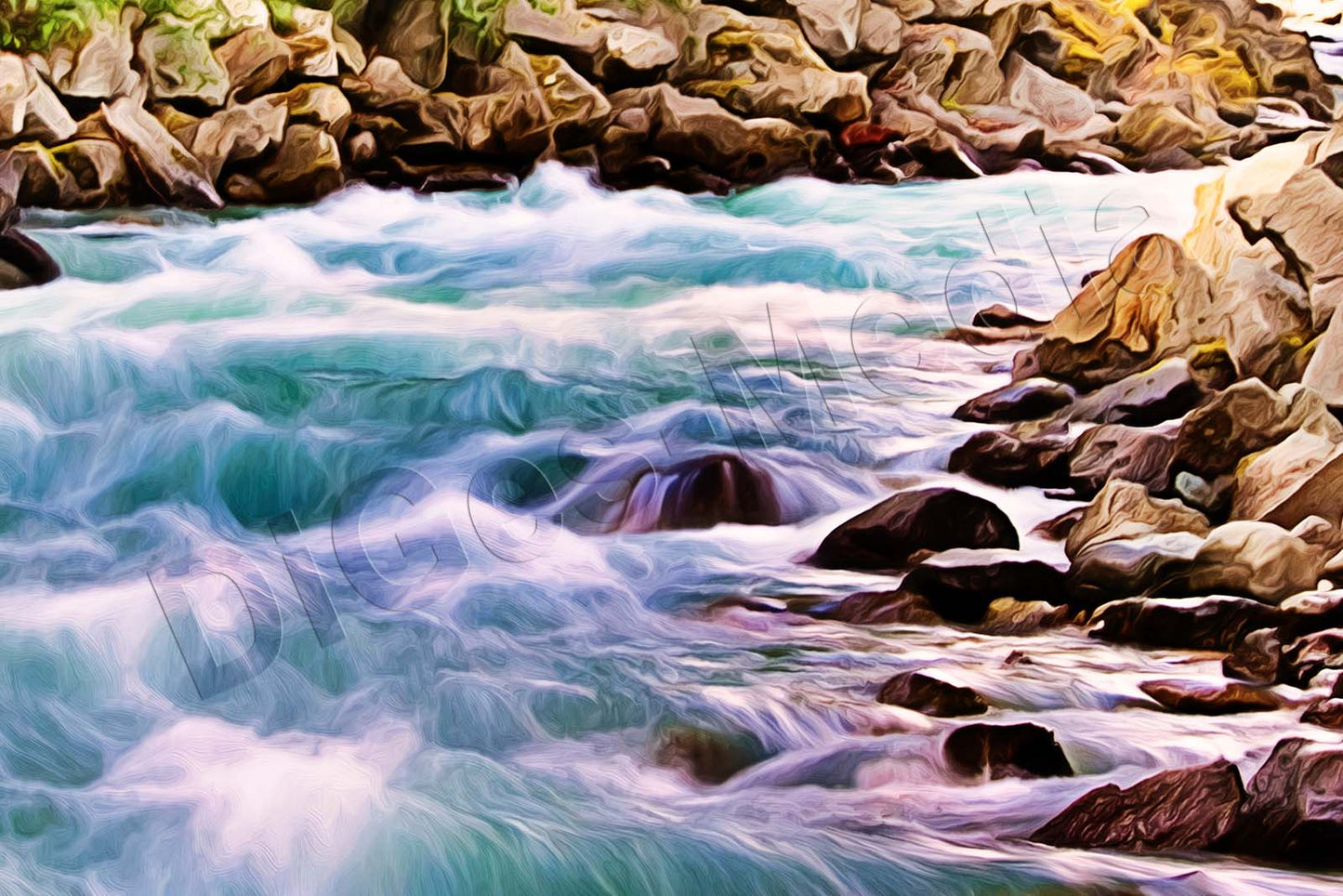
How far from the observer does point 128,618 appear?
229 centimetres

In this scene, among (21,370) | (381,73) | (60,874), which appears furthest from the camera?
(381,73)

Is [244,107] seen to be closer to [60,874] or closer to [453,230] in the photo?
[453,230]

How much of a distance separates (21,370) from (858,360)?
1899mm

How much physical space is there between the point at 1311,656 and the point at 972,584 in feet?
2.58

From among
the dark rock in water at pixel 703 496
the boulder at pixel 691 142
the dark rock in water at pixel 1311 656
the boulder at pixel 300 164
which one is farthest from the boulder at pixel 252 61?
the dark rock in water at pixel 1311 656

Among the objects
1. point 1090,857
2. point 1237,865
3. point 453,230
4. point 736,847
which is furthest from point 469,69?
point 1237,865

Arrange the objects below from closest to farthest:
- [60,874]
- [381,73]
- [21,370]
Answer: [60,874] → [21,370] → [381,73]

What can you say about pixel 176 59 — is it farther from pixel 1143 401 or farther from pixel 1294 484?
pixel 1294 484

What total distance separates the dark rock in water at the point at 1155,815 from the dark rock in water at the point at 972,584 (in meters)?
0.43

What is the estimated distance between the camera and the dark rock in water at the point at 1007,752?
226 centimetres

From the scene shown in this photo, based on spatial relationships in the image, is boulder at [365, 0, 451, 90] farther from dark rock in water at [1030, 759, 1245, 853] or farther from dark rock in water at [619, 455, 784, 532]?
dark rock in water at [1030, 759, 1245, 853]

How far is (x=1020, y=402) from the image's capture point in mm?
2518

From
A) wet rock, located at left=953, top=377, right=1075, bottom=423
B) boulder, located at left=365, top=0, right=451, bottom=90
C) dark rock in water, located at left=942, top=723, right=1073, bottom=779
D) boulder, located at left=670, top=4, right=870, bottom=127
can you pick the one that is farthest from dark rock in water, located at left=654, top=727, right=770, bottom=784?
boulder, located at left=365, top=0, right=451, bottom=90

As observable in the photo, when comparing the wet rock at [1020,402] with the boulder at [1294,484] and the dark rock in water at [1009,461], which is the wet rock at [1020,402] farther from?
the boulder at [1294,484]
